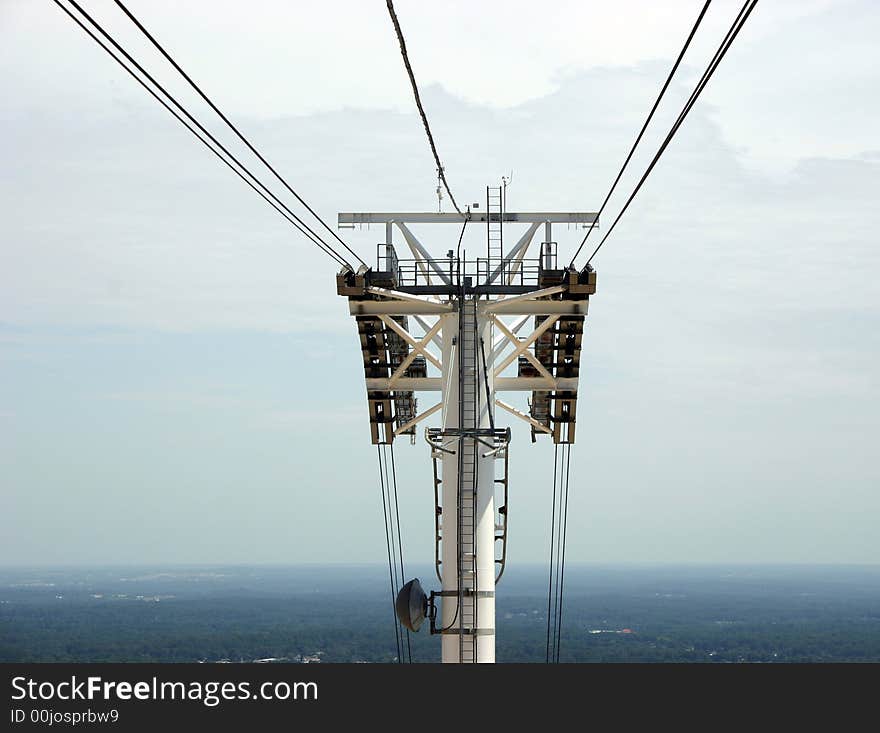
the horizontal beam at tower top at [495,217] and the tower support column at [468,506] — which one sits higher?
the horizontal beam at tower top at [495,217]

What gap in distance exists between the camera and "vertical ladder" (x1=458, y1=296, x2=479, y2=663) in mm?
29891

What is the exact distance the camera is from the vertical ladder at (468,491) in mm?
29891

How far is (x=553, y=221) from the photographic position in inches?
1233

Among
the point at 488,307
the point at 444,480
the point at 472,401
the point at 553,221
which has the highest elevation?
the point at 553,221

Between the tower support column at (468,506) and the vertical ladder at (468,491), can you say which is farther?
the tower support column at (468,506)

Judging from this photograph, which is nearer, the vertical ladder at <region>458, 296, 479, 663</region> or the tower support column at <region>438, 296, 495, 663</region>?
the vertical ladder at <region>458, 296, 479, 663</region>

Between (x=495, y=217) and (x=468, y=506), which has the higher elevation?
(x=495, y=217)

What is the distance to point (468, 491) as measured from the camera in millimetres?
30125

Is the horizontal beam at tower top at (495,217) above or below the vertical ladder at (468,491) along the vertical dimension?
above

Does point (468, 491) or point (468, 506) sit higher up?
point (468, 491)
